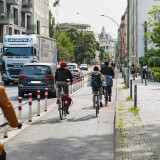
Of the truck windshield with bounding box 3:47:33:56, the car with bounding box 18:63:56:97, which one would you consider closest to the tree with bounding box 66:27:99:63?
the truck windshield with bounding box 3:47:33:56

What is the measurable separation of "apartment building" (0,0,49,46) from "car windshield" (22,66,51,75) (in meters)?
24.2

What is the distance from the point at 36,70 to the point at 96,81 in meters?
5.96

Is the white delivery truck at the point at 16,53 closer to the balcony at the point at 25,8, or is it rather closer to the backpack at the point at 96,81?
the backpack at the point at 96,81

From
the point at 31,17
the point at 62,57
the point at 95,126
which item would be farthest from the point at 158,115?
the point at 62,57

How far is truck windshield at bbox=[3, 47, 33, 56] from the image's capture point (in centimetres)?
2625

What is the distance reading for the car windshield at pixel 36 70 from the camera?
55.7ft

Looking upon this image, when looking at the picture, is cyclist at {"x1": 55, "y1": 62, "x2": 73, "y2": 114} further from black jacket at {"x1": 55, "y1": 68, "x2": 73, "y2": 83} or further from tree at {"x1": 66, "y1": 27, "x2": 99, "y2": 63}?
tree at {"x1": 66, "y1": 27, "x2": 99, "y2": 63}

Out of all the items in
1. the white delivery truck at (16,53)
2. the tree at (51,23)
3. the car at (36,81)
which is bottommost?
the car at (36,81)

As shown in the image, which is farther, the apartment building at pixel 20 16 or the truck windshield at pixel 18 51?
the apartment building at pixel 20 16

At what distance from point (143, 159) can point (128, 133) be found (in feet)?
7.73

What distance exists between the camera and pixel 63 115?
11.0 metres

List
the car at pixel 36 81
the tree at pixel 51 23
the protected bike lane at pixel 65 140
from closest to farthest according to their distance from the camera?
1. the protected bike lane at pixel 65 140
2. the car at pixel 36 81
3. the tree at pixel 51 23

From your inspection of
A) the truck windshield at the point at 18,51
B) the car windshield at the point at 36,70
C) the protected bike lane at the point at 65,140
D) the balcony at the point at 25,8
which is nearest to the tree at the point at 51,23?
the balcony at the point at 25,8

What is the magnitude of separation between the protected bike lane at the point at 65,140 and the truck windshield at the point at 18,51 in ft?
52.8
